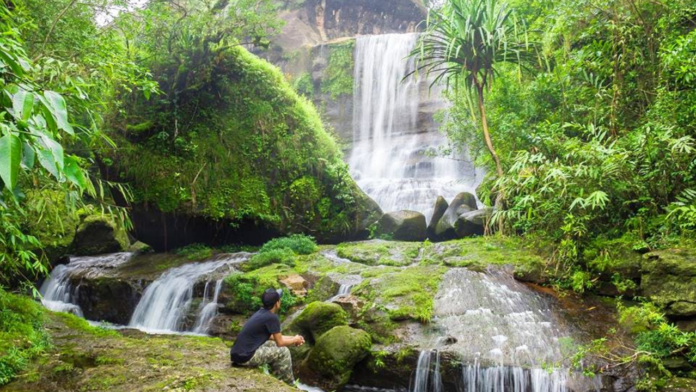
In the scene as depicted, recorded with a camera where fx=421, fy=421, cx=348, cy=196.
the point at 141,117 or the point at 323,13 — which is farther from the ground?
the point at 323,13

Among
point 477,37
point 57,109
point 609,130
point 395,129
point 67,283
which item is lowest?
point 67,283

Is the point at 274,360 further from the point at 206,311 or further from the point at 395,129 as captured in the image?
the point at 395,129

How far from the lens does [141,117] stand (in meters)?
11.0

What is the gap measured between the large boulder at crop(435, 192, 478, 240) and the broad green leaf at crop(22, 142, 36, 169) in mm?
10661

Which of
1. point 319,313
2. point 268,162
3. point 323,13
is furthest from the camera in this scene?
point 323,13

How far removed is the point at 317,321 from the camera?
620 centimetres

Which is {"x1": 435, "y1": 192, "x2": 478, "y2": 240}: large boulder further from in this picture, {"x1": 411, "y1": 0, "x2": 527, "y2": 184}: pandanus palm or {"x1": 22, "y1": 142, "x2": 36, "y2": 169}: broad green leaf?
{"x1": 22, "y1": 142, "x2": 36, "y2": 169}: broad green leaf

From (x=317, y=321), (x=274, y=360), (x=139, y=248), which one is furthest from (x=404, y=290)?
(x=139, y=248)

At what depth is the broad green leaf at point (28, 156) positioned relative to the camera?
134 centimetres

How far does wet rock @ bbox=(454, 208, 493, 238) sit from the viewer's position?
10406 mm

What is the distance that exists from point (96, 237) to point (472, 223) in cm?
1156

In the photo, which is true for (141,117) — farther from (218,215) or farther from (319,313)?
(319,313)

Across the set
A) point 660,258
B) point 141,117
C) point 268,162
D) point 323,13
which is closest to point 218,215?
point 268,162

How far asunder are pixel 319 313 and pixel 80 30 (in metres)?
6.05
